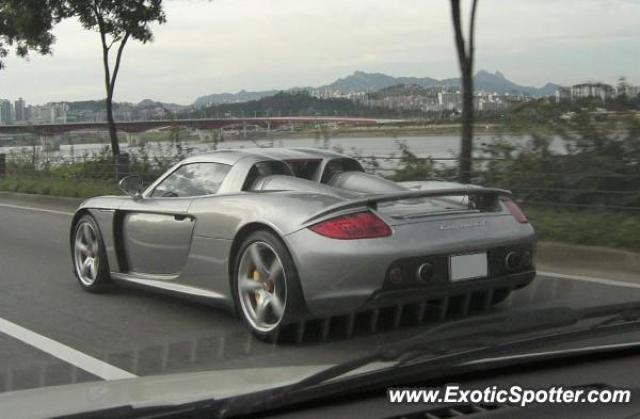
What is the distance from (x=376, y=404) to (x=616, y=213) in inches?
290

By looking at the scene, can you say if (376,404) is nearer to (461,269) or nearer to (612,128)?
(461,269)

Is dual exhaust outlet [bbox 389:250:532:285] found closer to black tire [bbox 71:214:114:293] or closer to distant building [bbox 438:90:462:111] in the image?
black tire [bbox 71:214:114:293]

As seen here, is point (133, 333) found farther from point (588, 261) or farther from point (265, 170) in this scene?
point (588, 261)

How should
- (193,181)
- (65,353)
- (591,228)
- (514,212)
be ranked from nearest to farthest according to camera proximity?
(65,353)
(514,212)
(193,181)
(591,228)

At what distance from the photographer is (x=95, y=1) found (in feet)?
58.7

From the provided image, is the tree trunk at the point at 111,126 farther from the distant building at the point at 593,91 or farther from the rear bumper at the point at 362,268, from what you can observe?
the rear bumper at the point at 362,268

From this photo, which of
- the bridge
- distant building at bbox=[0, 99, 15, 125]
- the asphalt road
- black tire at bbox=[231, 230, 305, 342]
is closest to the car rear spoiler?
black tire at bbox=[231, 230, 305, 342]

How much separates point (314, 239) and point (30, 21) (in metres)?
15.0

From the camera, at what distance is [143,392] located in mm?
2695

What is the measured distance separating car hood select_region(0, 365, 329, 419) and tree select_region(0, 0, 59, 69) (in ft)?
54.3

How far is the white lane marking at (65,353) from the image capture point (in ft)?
15.6

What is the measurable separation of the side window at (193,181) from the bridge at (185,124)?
6247 millimetres

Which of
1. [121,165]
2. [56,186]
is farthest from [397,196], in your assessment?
[56,186]

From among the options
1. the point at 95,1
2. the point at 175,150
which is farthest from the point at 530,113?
the point at 95,1
